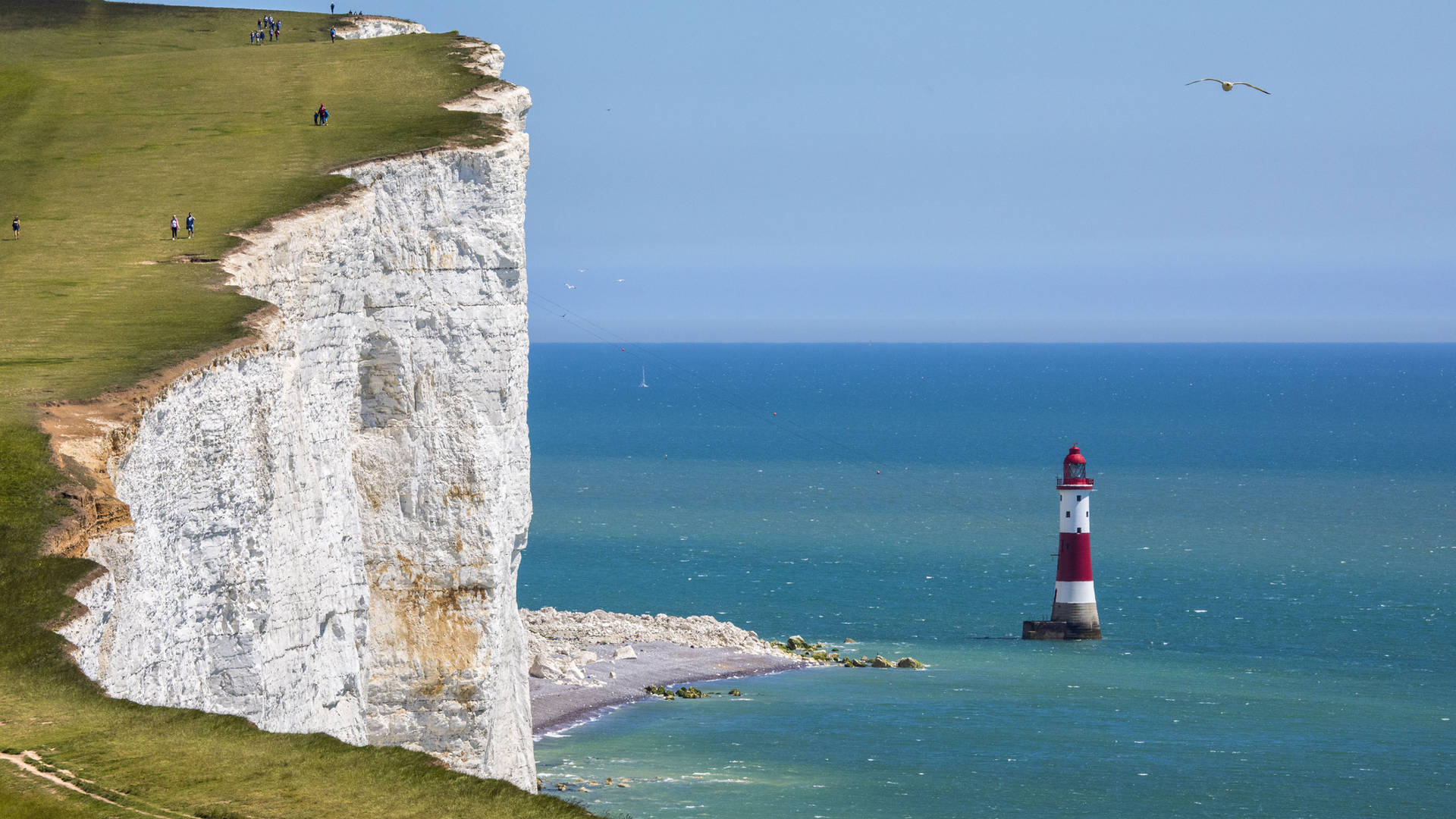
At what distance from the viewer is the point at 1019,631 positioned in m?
80.1

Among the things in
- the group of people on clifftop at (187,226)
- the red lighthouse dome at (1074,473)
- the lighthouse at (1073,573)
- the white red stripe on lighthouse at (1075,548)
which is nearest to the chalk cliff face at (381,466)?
the group of people on clifftop at (187,226)

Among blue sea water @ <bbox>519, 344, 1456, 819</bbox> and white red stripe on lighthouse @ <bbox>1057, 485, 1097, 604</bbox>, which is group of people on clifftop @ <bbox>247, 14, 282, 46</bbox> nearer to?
blue sea water @ <bbox>519, 344, 1456, 819</bbox>

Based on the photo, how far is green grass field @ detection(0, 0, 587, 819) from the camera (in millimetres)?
17750

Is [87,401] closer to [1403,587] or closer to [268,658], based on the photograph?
[268,658]

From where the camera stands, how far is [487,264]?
37.9 metres

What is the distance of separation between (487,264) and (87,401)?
13.2m

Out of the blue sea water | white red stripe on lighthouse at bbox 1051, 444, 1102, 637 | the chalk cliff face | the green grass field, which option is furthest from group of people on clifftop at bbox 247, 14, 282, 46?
white red stripe on lighthouse at bbox 1051, 444, 1102, 637

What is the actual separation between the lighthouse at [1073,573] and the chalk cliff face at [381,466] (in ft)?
129

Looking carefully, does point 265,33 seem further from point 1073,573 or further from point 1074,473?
point 1073,573

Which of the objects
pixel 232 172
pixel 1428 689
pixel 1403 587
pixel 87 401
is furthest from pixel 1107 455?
pixel 87 401

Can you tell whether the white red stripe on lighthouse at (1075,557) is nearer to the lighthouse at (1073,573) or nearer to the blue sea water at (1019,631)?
the lighthouse at (1073,573)

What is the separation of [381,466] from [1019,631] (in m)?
49.2

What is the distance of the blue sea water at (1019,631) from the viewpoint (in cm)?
5238

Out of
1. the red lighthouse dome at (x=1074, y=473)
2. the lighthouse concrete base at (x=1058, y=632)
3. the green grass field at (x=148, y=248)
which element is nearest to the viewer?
the green grass field at (x=148, y=248)
